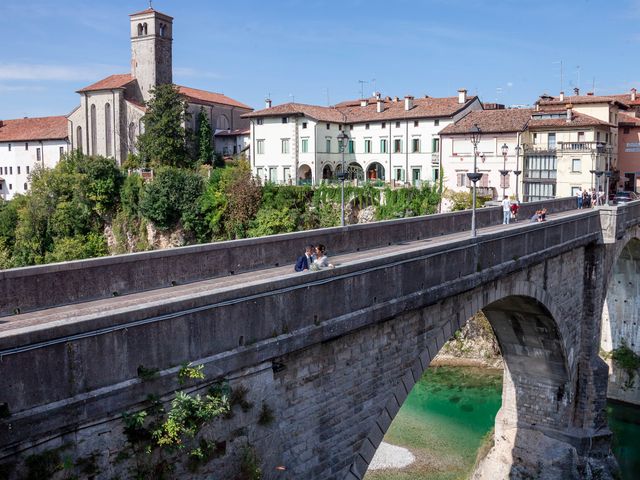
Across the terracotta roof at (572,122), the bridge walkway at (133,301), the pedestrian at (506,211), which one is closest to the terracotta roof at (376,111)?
the terracotta roof at (572,122)

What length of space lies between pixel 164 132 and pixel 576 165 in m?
35.4

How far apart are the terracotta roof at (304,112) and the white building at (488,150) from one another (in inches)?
452

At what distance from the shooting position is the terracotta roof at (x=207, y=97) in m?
70.6

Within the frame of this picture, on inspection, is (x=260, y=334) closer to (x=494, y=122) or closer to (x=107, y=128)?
(x=494, y=122)

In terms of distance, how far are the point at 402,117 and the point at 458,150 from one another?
6697 millimetres

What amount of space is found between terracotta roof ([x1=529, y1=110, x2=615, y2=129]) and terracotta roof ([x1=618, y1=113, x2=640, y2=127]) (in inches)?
251

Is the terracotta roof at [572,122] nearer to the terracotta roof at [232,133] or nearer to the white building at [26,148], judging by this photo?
the terracotta roof at [232,133]

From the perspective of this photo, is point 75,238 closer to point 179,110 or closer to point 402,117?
point 179,110

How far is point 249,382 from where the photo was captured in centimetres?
825

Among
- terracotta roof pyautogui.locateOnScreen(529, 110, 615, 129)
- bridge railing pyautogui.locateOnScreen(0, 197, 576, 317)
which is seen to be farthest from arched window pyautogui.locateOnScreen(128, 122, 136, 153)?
bridge railing pyautogui.locateOnScreen(0, 197, 576, 317)

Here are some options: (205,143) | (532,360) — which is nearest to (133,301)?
(532,360)

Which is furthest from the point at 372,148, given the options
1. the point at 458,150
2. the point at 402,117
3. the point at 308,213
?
the point at 308,213

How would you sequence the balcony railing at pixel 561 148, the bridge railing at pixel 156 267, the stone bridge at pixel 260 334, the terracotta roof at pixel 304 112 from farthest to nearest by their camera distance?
the terracotta roof at pixel 304 112 < the balcony railing at pixel 561 148 < the bridge railing at pixel 156 267 < the stone bridge at pixel 260 334

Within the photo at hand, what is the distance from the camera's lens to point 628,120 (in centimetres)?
5481
